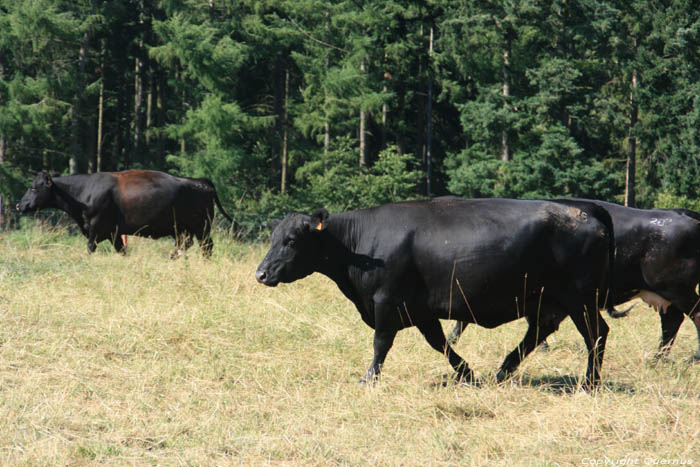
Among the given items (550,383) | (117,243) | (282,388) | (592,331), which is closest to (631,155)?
(117,243)

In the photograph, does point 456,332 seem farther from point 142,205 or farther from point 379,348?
point 142,205

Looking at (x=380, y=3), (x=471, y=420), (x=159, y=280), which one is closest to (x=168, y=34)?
(x=380, y=3)

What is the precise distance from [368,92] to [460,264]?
27.3m

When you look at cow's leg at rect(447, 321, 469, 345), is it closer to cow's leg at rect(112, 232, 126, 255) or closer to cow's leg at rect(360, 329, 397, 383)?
cow's leg at rect(360, 329, 397, 383)

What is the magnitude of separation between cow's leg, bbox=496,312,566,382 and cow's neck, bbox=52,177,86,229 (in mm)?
9635

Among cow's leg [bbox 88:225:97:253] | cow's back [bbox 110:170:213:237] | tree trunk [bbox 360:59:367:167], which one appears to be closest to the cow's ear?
cow's back [bbox 110:170:213:237]

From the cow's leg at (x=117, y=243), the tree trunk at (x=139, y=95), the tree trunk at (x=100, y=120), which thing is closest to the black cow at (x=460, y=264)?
the cow's leg at (x=117, y=243)

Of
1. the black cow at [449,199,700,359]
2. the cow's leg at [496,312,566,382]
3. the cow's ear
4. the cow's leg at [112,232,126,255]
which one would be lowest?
the cow's leg at [112,232,126,255]

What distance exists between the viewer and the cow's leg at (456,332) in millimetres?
8734

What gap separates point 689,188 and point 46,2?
25.2 metres

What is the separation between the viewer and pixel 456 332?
29.6ft

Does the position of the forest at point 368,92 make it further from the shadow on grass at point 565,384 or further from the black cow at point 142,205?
the shadow on grass at point 565,384

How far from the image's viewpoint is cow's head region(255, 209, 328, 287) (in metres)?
7.33

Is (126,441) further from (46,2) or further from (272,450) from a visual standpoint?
(46,2)
